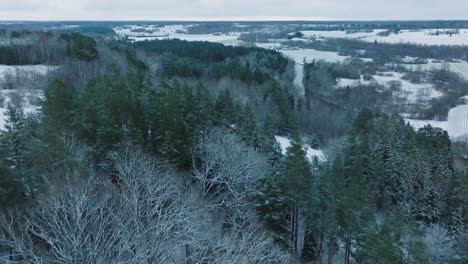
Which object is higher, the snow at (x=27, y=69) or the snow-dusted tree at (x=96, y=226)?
the snow at (x=27, y=69)

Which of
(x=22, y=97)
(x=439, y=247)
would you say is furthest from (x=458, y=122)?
(x=22, y=97)

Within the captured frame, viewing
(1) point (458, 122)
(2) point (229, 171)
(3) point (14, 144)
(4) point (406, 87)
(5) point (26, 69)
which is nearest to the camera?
(3) point (14, 144)

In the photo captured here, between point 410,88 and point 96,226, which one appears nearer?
point 96,226

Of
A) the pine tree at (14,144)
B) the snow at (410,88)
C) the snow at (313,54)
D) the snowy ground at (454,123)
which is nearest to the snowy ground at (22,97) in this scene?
the pine tree at (14,144)

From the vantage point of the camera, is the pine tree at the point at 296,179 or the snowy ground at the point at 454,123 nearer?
the pine tree at the point at 296,179

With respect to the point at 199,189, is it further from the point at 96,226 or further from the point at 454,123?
the point at 454,123

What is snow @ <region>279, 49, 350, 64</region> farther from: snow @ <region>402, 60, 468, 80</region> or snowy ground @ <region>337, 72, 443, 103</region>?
snowy ground @ <region>337, 72, 443, 103</region>

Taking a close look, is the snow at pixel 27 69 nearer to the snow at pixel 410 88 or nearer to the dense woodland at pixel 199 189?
the dense woodland at pixel 199 189

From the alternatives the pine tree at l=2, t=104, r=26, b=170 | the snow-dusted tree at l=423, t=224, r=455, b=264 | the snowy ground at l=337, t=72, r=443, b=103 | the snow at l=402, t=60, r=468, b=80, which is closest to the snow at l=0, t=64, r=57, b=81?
the pine tree at l=2, t=104, r=26, b=170
